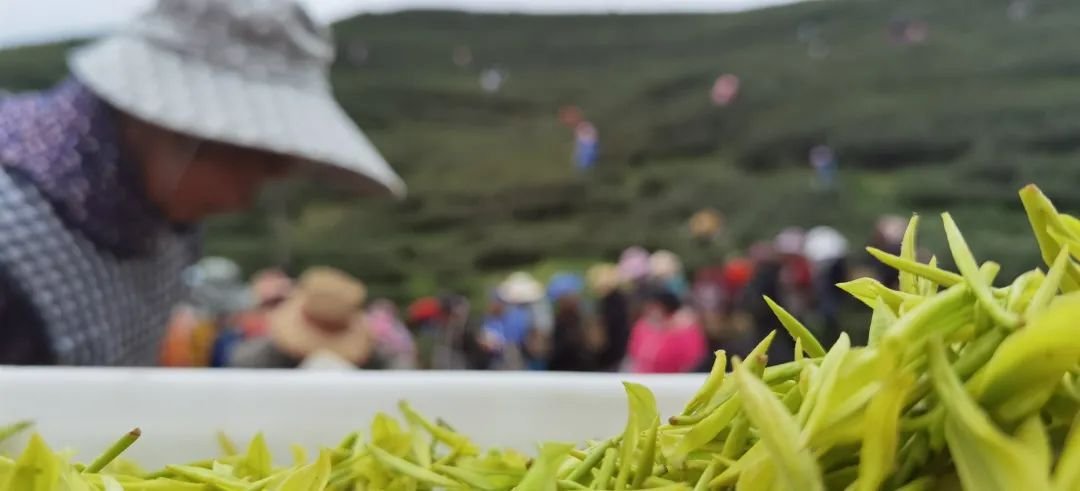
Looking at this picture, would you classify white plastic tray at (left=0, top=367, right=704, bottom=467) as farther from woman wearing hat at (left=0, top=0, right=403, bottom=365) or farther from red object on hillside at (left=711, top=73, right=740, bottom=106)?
red object on hillside at (left=711, top=73, right=740, bottom=106)

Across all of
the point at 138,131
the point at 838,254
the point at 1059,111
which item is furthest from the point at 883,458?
the point at 1059,111

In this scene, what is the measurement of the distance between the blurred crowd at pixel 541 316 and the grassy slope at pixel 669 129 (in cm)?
34

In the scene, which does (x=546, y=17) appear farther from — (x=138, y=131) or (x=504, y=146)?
(x=138, y=131)

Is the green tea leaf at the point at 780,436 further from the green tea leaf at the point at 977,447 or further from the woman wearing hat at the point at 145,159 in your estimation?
the woman wearing hat at the point at 145,159

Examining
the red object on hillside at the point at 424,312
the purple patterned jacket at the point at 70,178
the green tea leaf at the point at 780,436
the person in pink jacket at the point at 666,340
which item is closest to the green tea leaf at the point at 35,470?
the green tea leaf at the point at 780,436

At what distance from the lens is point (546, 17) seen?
8.82ft

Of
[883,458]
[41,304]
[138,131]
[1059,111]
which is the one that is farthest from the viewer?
[1059,111]

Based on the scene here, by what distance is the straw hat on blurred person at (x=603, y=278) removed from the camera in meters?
1.77

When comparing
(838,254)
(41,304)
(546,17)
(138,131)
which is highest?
(546,17)

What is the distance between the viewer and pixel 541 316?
5.75 ft

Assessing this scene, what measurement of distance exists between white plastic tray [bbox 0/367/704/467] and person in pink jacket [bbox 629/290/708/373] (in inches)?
38.1

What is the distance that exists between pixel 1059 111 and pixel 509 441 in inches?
101

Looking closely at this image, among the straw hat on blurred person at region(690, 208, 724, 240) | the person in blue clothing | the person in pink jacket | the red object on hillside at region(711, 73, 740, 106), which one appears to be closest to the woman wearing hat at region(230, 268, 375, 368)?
the person in pink jacket

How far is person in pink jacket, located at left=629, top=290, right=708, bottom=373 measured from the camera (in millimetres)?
1237
